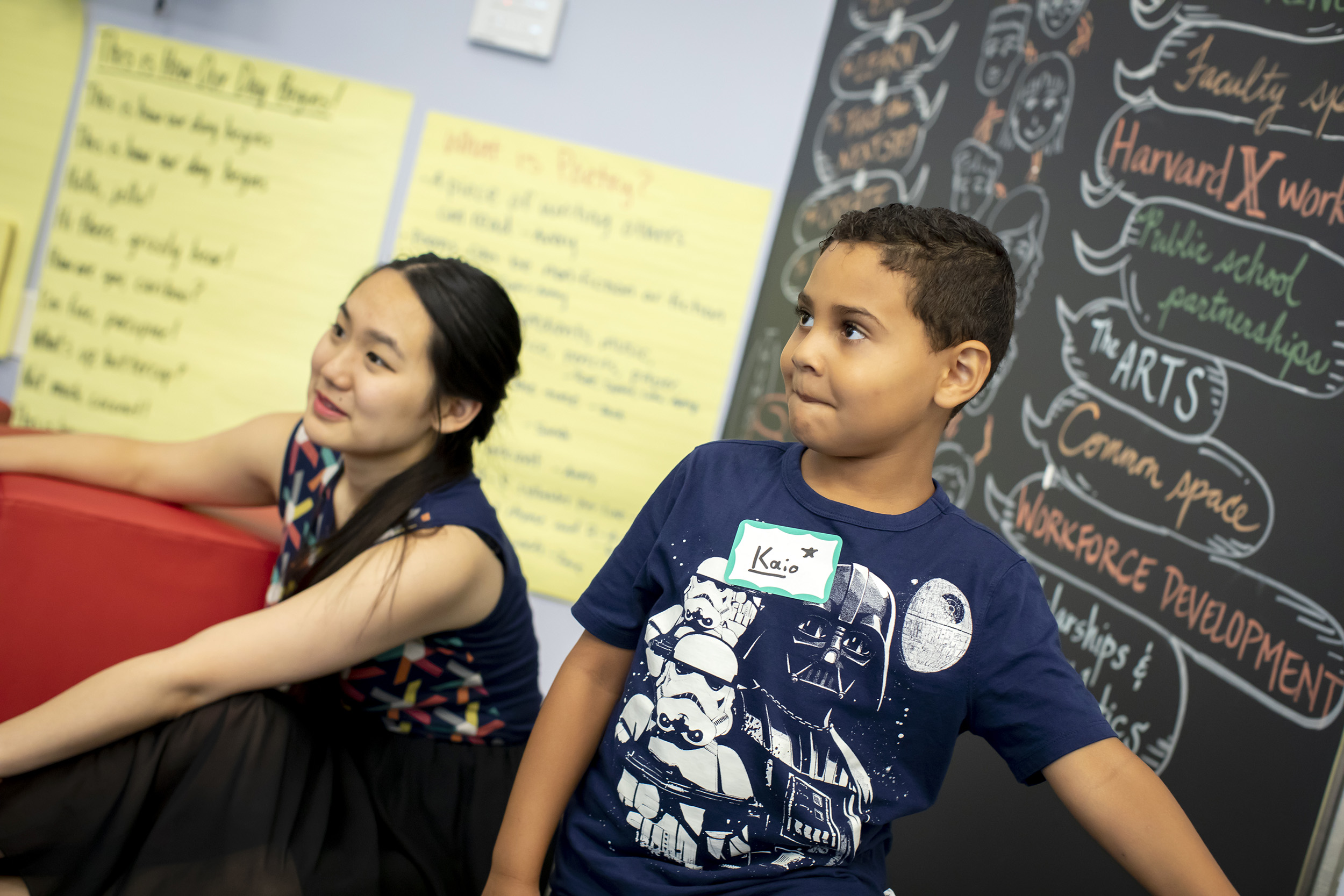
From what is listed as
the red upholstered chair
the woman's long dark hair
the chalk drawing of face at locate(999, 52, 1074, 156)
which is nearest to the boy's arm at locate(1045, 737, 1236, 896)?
the woman's long dark hair

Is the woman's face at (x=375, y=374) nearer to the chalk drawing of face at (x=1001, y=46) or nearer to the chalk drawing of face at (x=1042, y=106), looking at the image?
the chalk drawing of face at (x=1042, y=106)

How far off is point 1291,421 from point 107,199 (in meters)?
2.50

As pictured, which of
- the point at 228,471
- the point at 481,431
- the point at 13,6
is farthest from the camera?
the point at 13,6

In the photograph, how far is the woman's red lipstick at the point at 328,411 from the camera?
1188 millimetres

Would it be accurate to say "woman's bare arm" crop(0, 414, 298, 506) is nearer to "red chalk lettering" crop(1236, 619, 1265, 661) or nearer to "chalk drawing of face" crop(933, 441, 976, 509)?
"chalk drawing of face" crop(933, 441, 976, 509)

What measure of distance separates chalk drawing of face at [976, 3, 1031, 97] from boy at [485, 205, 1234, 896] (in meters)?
1.12

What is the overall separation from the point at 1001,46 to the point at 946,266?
125cm

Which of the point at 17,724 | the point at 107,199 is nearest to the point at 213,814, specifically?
the point at 17,724

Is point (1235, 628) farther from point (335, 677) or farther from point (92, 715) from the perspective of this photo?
point (92, 715)

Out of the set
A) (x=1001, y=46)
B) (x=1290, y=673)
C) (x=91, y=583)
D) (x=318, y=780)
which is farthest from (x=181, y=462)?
(x=1001, y=46)

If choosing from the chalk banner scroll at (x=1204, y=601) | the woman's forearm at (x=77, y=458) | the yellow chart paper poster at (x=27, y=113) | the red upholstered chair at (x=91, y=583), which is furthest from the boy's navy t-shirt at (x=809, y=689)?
the yellow chart paper poster at (x=27, y=113)

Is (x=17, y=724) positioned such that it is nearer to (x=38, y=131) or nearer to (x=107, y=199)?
(x=107, y=199)

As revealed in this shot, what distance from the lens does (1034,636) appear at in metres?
0.76

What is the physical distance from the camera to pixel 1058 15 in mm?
1653
